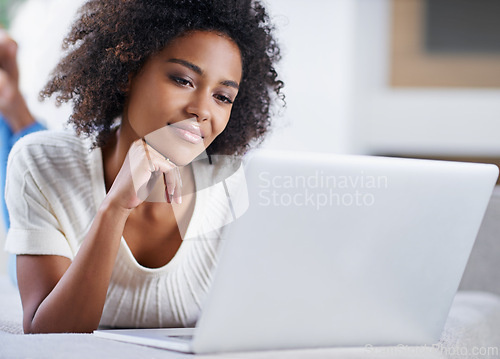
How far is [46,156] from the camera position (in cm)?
95

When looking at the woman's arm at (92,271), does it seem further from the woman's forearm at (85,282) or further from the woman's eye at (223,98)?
the woman's eye at (223,98)

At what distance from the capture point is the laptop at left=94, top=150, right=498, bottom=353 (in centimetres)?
61

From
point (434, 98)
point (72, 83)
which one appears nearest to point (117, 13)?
point (72, 83)

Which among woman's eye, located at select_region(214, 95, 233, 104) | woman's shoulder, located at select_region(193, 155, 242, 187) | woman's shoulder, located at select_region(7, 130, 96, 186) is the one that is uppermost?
woman's eye, located at select_region(214, 95, 233, 104)

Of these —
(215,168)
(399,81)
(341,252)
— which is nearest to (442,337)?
(341,252)

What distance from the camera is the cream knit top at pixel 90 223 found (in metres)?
0.91

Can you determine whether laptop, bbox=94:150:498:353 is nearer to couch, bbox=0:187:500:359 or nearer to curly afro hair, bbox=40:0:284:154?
couch, bbox=0:187:500:359

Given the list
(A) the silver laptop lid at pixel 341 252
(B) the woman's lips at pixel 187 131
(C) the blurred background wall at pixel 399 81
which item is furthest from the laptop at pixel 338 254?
(C) the blurred background wall at pixel 399 81

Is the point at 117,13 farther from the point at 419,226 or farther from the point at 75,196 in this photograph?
the point at 419,226

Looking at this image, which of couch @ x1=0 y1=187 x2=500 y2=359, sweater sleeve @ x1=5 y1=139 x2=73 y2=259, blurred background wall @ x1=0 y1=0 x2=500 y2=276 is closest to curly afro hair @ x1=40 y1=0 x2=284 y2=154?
sweater sleeve @ x1=5 y1=139 x2=73 y2=259

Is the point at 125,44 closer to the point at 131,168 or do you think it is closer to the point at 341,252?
the point at 131,168

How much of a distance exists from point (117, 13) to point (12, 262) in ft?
1.89

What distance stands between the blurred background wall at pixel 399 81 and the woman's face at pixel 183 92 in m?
2.32

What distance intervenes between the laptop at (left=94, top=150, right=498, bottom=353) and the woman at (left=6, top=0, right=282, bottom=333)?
16 centimetres
